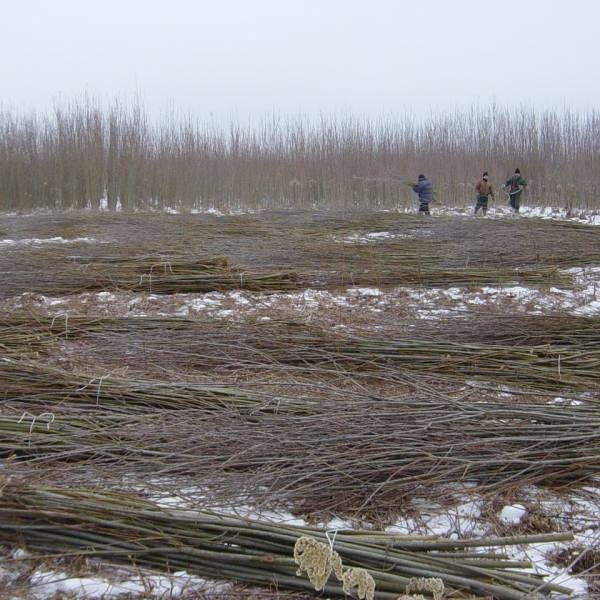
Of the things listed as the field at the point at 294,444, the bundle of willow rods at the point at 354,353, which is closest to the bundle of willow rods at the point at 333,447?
the field at the point at 294,444

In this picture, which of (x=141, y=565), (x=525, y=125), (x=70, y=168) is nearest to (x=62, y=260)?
(x=141, y=565)

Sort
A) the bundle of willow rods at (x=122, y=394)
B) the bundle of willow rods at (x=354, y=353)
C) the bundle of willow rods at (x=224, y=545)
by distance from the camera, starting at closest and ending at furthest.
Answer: the bundle of willow rods at (x=224, y=545)
the bundle of willow rods at (x=122, y=394)
the bundle of willow rods at (x=354, y=353)

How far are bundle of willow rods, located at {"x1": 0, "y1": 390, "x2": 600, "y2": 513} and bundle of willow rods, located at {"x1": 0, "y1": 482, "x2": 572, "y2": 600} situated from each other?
0.37 m

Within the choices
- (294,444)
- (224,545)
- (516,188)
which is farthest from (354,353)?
(516,188)

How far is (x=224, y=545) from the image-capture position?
2092 mm

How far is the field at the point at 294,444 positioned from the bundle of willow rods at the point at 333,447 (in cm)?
1

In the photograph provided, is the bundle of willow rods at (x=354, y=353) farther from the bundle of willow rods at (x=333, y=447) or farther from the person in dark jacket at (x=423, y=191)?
the person in dark jacket at (x=423, y=191)

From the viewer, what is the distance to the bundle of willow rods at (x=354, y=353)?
158 inches

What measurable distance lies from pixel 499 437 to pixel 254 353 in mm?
1941

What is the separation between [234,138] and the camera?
1755 centimetres

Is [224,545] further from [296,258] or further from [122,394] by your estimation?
[296,258]

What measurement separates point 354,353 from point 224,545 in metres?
2.36

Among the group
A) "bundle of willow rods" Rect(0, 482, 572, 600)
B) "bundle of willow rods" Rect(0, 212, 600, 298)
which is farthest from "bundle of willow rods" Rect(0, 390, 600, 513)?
"bundle of willow rods" Rect(0, 212, 600, 298)

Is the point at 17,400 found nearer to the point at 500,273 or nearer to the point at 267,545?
the point at 267,545
